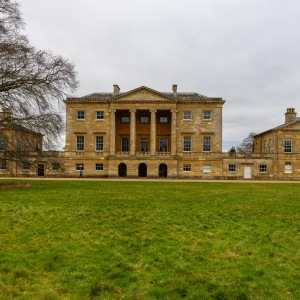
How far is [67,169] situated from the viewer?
156 feet

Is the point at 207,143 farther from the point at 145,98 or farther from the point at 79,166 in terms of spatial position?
the point at 79,166

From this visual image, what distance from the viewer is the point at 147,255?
7.04 m

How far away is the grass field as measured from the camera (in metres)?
5.28

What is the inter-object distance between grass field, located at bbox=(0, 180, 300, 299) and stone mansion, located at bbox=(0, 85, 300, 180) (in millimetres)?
34668

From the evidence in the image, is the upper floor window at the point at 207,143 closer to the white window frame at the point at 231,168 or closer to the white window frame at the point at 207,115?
the white window frame at the point at 207,115

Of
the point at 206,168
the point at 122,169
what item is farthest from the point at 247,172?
the point at 122,169

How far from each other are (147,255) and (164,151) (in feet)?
139

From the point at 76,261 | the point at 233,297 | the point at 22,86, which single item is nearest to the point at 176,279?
the point at 233,297

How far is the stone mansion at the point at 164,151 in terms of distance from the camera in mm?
46562

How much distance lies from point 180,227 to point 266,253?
307 centimetres

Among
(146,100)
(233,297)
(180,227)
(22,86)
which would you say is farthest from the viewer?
(146,100)

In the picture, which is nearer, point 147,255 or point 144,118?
point 147,255

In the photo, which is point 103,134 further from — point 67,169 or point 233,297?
point 233,297

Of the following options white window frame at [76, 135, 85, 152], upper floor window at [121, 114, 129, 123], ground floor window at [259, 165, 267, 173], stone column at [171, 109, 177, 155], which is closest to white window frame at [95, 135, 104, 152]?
white window frame at [76, 135, 85, 152]
